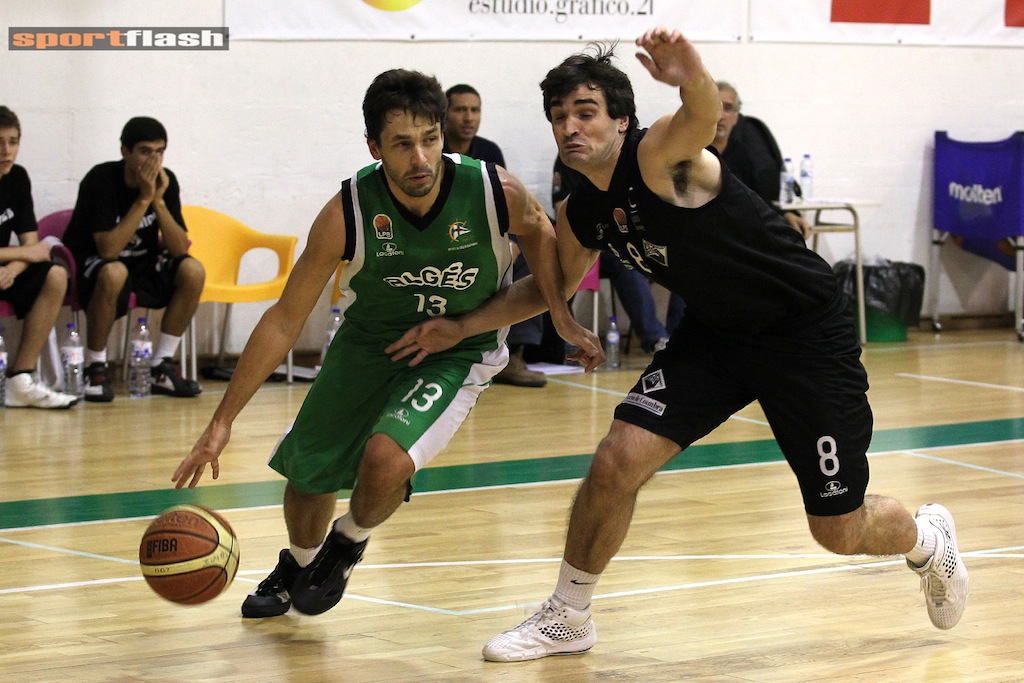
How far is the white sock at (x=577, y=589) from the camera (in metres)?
3.88

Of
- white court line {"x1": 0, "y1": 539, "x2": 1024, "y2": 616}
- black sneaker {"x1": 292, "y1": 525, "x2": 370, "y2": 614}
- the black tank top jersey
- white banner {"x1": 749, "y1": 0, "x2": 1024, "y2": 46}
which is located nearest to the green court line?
white court line {"x1": 0, "y1": 539, "x2": 1024, "y2": 616}

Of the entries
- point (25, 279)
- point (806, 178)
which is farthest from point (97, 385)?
point (806, 178)

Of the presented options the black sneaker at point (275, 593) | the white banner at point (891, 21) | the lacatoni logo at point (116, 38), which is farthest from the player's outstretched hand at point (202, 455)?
the white banner at point (891, 21)

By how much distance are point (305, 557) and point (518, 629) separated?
29.0 inches

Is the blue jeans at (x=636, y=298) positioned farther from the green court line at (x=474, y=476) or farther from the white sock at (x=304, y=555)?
the white sock at (x=304, y=555)

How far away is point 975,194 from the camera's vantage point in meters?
→ 11.4

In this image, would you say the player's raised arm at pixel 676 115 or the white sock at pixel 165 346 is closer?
the player's raised arm at pixel 676 115

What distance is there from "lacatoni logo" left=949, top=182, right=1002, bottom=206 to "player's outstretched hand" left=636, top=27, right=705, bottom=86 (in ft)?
28.0

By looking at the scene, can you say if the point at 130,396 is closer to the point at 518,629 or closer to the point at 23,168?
the point at 23,168

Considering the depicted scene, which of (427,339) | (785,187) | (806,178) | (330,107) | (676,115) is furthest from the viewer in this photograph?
(806,178)

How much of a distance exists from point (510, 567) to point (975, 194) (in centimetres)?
783

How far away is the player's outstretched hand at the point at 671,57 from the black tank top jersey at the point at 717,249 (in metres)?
0.35

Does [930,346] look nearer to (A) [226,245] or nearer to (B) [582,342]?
(A) [226,245]

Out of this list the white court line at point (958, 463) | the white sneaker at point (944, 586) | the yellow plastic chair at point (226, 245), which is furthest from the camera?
the yellow plastic chair at point (226, 245)
